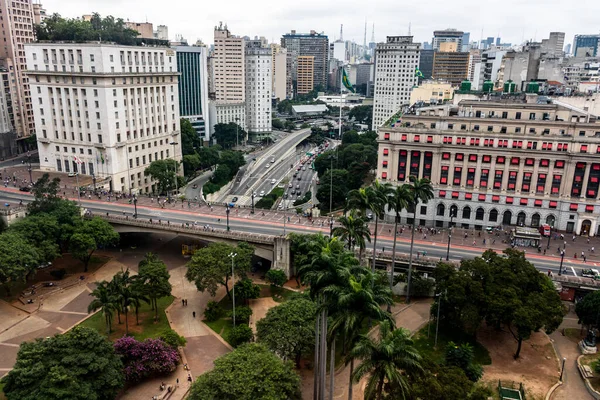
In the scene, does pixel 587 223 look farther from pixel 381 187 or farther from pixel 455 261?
pixel 381 187

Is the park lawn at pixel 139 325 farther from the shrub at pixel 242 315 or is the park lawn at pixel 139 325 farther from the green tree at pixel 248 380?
the green tree at pixel 248 380

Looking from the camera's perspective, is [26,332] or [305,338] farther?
[26,332]

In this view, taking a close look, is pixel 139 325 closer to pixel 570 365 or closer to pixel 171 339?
pixel 171 339

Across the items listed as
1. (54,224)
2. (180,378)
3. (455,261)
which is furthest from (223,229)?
(455,261)

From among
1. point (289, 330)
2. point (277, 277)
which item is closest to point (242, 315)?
point (277, 277)

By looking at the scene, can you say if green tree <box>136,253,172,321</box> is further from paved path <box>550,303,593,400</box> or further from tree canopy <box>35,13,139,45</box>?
tree canopy <box>35,13,139,45</box>

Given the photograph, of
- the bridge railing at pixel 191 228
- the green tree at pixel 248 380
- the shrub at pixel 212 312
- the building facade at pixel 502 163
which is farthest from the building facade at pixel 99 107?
the green tree at pixel 248 380
